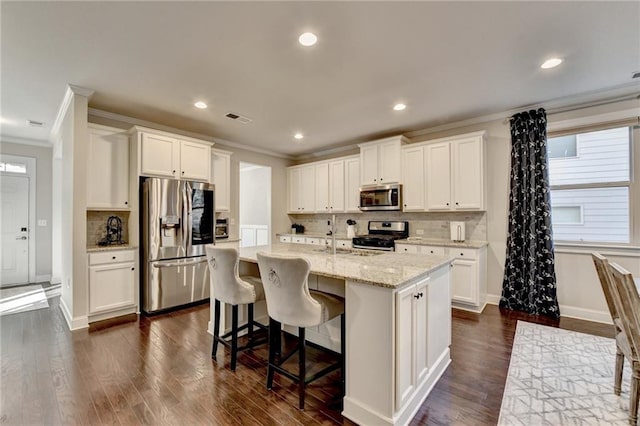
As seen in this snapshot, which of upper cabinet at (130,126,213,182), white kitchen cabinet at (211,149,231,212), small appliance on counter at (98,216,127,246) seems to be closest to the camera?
upper cabinet at (130,126,213,182)

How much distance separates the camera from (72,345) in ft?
9.16

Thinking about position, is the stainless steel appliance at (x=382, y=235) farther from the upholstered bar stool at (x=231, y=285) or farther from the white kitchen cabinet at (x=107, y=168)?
the white kitchen cabinet at (x=107, y=168)

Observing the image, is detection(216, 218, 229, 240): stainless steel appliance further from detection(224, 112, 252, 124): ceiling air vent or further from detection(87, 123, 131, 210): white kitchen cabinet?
detection(224, 112, 252, 124): ceiling air vent

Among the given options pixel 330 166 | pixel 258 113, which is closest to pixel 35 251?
pixel 258 113

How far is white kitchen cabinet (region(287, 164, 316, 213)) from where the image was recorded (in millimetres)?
5926

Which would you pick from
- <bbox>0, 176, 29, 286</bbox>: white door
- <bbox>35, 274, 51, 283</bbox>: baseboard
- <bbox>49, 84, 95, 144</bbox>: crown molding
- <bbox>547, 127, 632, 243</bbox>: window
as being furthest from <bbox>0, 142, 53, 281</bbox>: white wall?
<bbox>547, 127, 632, 243</bbox>: window

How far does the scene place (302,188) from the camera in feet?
20.1

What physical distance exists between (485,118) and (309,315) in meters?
3.82

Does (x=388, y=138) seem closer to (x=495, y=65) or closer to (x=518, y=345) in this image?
(x=495, y=65)

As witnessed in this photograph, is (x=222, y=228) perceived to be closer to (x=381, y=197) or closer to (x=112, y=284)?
(x=112, y=284)

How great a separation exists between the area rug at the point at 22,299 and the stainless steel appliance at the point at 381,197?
491 cm

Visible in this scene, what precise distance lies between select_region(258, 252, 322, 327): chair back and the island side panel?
254mm

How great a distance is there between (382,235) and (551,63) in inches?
123

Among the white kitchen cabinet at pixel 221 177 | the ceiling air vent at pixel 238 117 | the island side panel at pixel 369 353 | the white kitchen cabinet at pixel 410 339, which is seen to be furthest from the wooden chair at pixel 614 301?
the white kitchen cabinet at pixel 221 177
